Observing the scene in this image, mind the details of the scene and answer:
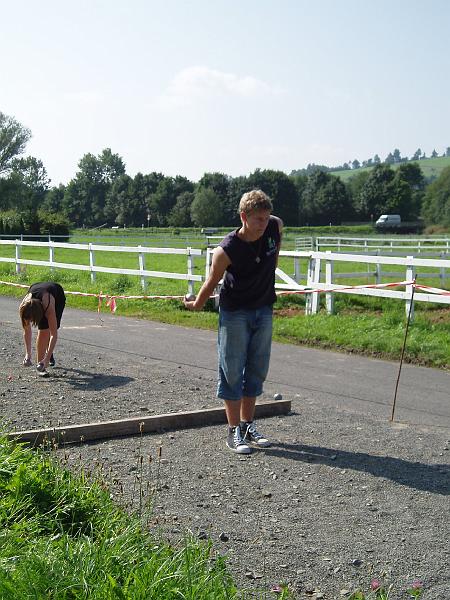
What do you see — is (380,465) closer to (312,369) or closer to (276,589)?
(276,589)

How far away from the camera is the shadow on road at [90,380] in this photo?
8859 mm

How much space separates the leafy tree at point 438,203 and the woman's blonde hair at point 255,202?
8914 centimetres

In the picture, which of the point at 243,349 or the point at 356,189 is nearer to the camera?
the point at 243,349

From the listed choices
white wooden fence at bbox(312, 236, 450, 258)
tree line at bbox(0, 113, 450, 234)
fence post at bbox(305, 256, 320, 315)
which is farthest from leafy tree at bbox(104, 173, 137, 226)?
fence post at bbox(305, 256, 320, 315)

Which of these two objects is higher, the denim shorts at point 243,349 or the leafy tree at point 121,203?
the denim shorts at point 243,349

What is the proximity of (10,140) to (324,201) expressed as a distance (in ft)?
132

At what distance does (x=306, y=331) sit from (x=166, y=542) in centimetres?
863

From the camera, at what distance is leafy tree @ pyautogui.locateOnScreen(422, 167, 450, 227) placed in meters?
98.0

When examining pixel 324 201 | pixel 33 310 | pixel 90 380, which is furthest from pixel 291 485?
pixel 324 201

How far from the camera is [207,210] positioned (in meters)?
102

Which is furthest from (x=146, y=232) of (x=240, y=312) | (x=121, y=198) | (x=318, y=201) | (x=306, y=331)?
(x=240, y=312)

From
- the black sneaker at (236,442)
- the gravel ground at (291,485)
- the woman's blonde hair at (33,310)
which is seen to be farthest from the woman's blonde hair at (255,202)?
the woman's blonde hair at (33,310)

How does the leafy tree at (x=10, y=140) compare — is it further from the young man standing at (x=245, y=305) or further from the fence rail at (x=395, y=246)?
the young man standing at (x=245, y=305)

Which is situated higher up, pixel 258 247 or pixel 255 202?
pixel 255 202
